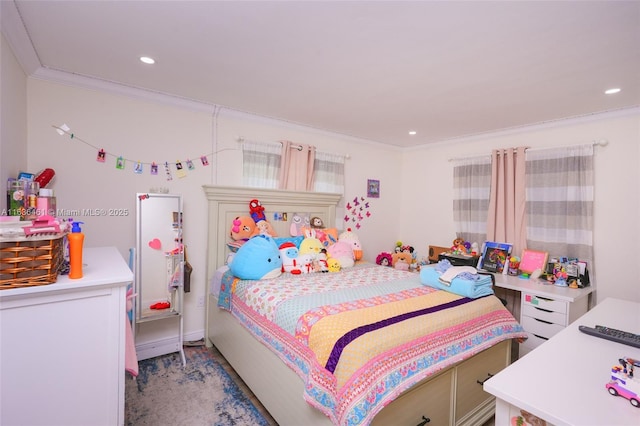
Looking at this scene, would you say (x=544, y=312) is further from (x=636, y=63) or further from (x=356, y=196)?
(x=356, y=196)

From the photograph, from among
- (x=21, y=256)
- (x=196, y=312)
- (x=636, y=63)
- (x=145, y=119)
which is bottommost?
(x=196, y=312)

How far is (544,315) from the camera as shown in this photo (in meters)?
2.66

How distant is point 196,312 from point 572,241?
152 inches

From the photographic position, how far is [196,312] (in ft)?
10.2

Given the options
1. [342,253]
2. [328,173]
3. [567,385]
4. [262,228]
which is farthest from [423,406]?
[328,173]

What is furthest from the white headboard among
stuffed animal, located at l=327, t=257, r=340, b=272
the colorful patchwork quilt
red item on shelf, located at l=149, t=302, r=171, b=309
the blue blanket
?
the blue blanket

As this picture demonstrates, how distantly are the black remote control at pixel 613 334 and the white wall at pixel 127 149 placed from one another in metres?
2.96

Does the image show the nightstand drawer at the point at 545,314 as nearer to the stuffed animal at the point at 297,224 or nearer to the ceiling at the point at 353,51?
the ceiling at the point at 353,51

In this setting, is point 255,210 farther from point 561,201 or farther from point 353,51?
point 561,201

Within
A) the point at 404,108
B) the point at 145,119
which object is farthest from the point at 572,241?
the point at 145,119

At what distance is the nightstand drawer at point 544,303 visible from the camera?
101 inches

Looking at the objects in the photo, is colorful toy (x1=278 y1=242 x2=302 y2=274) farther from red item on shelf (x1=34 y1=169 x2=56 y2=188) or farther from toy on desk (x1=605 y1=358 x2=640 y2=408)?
toy on desk (x1=605 y1=358 x2=640 y2=408)

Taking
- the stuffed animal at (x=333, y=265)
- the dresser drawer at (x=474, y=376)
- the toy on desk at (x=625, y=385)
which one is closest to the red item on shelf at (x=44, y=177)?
the stuffed animal at (x=333, y=265)

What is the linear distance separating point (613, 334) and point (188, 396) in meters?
2.60
